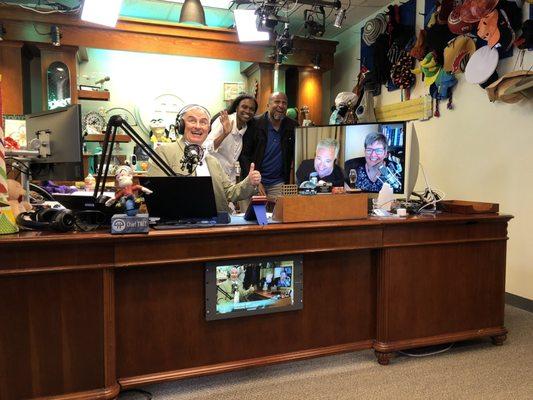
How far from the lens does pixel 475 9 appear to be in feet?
10.6

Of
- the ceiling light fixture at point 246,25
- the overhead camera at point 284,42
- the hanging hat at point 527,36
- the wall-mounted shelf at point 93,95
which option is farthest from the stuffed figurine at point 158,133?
the hanging hat at point 527,36

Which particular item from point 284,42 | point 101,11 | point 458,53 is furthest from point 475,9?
point 101,11

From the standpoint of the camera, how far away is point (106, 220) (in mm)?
1815

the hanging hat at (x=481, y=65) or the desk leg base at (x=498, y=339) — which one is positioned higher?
the hanging hat at (x=481, y=65)

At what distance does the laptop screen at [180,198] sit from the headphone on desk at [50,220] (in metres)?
0.31

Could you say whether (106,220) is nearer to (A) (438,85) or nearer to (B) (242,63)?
(A) (438,85)

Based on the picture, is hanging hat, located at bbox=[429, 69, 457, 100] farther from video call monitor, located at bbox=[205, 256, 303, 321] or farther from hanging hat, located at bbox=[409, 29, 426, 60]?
video call monitor, located at bbox=[205, 256, 303, 321]

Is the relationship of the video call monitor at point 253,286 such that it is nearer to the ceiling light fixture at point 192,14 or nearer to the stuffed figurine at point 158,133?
the ceiling light fixture at point 192,14

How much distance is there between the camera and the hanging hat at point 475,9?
3.14 metres

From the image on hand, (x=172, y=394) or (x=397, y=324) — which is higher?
(x=397, y=324)

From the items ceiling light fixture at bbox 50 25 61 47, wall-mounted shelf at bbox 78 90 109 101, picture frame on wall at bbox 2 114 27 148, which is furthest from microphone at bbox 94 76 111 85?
picture frame on wall at bbox 2 114 27 148

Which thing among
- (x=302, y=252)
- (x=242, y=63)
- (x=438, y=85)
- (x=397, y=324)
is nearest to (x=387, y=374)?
(x=397, y=324)

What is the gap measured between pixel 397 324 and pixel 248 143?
5.64 feet

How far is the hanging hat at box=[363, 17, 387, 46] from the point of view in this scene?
181 inches
